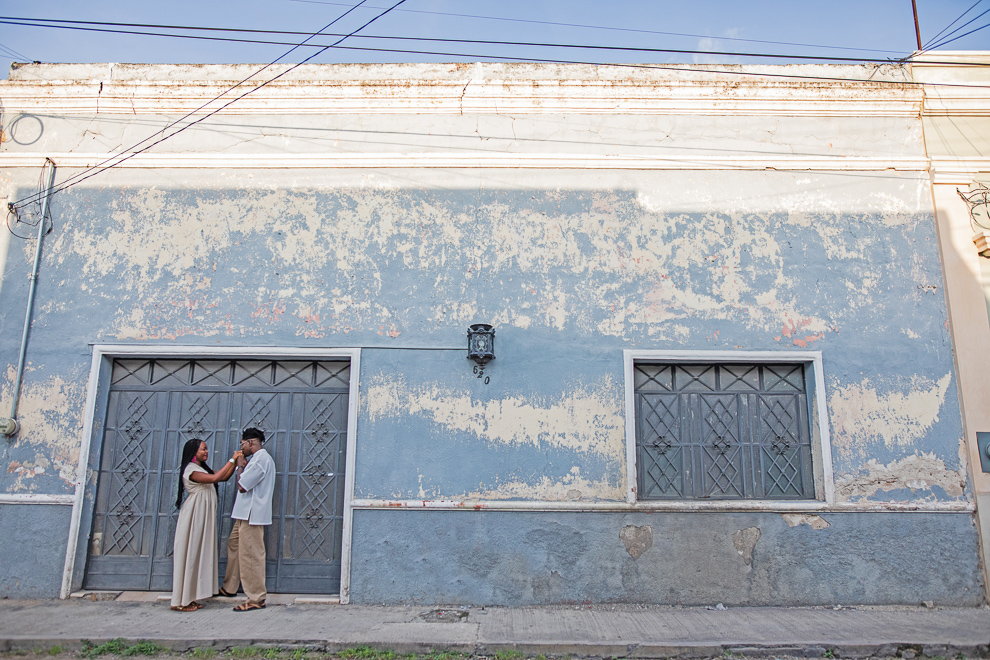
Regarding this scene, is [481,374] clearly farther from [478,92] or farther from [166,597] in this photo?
[166,597]

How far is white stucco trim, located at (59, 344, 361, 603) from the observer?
567 cm

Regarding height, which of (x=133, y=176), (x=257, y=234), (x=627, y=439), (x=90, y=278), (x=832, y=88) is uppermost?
(x=832, y=88)

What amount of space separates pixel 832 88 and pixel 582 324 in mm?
3497

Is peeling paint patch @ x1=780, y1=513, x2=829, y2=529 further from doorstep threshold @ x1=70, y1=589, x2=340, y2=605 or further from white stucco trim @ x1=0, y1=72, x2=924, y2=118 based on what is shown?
doorstep threshold @ x1=70, y1=589, x2=340, y2=605

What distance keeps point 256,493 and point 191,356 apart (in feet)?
5.09

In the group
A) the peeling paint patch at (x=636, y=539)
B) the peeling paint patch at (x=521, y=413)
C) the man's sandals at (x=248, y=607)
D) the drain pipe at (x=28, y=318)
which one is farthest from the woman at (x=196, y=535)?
the peeling paint patch at (x=636, y=539)

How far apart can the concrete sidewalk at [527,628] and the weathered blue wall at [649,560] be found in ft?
0.46

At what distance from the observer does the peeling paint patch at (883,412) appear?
5.94 meters

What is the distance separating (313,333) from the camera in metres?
6.06

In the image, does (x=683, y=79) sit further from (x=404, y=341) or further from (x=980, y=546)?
(x=980, y=546)

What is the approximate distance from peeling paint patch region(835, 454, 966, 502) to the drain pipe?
7506 mm

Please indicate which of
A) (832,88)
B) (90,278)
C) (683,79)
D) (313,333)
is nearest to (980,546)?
(832,88)

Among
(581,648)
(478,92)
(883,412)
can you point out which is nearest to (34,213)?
(478,92)

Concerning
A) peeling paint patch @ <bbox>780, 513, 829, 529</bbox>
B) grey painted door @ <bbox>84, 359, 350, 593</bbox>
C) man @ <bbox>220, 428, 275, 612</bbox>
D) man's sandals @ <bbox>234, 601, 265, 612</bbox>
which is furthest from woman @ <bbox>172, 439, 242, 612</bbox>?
peeling paint patch @ <bbox>780, 513, 829, 529</bbox>
